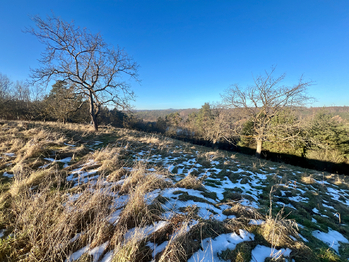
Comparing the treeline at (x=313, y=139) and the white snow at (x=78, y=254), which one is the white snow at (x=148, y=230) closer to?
the white snow at (x=78, y=254)

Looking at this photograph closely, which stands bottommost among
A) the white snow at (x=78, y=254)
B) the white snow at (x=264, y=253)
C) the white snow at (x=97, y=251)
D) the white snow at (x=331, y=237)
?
the white snow at (x=331, y=237)

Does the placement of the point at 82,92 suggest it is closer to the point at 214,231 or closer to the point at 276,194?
the point at 214,231

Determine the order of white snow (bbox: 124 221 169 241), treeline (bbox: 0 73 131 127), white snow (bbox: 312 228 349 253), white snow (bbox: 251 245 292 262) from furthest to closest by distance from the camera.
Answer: treeline (bbox: 0 73 131 127), white snow (bbox: 312 228 349 253), white snow (bbox: 124 221 169 241), white snow (bbox: 251 245 292 262)

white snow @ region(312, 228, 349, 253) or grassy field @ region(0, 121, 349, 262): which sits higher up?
grassy field @ region(0, 121, 349, 262)

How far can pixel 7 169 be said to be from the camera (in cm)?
297

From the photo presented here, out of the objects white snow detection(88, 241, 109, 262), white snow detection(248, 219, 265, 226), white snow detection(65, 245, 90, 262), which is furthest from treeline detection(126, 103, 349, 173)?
white snow detection(65, 245, 90, 262)

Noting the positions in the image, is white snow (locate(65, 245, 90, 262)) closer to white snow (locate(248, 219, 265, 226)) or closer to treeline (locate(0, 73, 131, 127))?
white snow (locate(248, 219, 265, 226))

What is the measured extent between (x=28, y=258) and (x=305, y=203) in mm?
4755

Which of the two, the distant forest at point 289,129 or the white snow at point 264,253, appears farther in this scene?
the distant forest at point 289,129

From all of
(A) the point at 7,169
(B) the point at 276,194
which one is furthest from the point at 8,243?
(B) the point at 276,194

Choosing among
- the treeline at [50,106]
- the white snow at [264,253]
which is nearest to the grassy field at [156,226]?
the white snow at [264,253]

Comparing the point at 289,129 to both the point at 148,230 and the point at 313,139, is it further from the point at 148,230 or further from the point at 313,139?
the point at 148,230

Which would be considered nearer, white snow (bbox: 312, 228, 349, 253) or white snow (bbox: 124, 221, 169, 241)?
white snow (bbox: 124, 221, 169, 241)

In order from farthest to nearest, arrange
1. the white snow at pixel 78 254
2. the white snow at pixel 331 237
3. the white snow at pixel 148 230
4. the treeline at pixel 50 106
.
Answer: the treeline at pixel 50 106 → the white snow at pixel 331 237 → the white snow at pixel 148 230 → the white snow at pixel 78 254
